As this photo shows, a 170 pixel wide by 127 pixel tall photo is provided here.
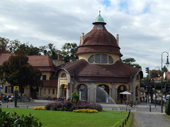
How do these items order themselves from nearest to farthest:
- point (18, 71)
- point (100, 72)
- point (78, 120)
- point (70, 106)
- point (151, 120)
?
point (78, 120) < point (151, 120) < point (70, 106) < point (18, 71) < point (100, 72)

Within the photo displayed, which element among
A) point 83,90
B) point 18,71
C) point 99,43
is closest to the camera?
point 18,71

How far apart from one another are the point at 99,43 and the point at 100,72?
25.1ft

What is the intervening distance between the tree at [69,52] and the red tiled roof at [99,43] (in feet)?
105

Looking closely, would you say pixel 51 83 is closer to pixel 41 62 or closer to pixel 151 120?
pixel 41 62

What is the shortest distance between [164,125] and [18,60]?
35.8 meters

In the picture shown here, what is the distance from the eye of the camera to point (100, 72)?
55.7 metres

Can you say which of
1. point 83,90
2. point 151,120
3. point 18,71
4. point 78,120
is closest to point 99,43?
point 83,90

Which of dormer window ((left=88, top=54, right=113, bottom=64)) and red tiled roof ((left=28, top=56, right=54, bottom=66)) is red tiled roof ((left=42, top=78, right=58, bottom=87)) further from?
dormer window ((left=88, top=54, right=113, bottom=64))

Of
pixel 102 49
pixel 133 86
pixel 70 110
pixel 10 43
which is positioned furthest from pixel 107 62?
pixel 10 43

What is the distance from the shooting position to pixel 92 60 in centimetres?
5978

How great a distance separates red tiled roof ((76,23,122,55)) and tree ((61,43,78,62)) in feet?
105

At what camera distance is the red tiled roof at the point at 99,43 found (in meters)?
59.2

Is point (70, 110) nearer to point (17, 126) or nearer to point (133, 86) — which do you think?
point (17, 126)

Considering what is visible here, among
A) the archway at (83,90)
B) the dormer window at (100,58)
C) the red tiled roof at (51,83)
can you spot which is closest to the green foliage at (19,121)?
the archway at (83,90)
